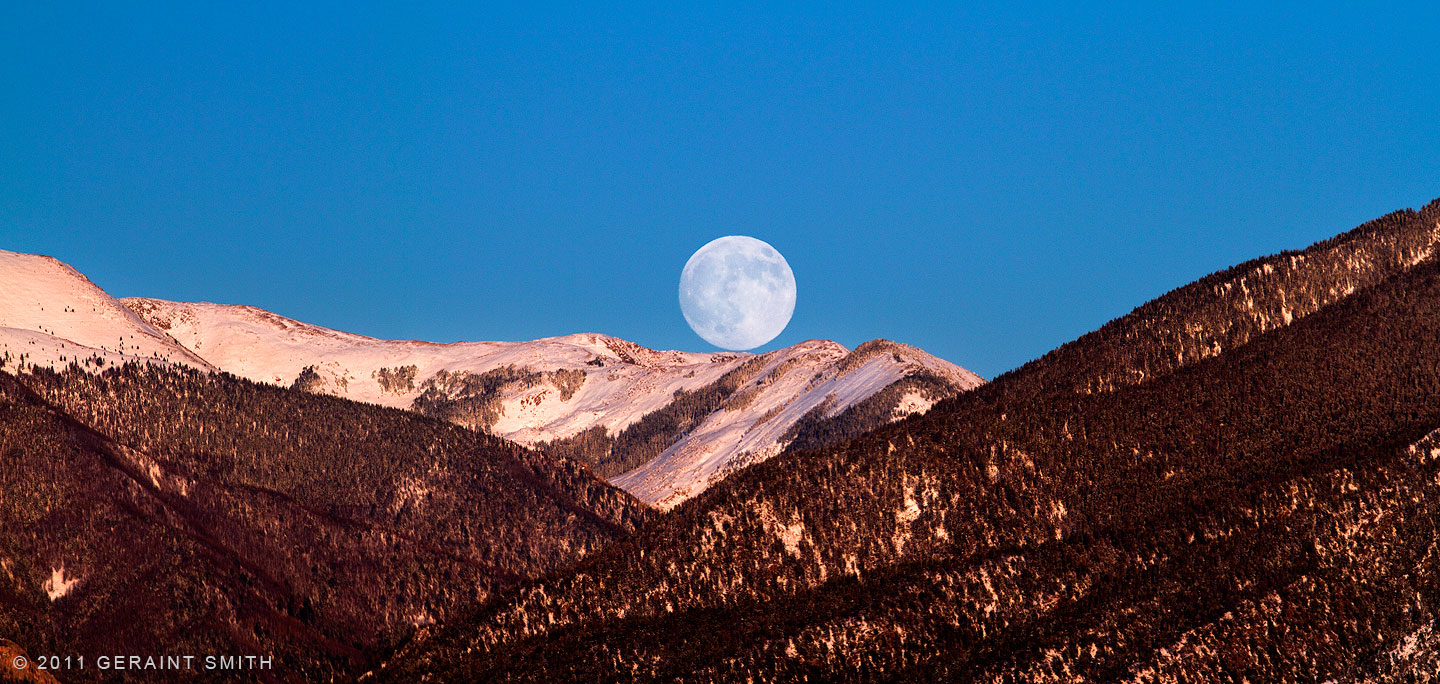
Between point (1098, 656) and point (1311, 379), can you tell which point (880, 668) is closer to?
point (1098, 656)

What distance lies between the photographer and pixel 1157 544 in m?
179

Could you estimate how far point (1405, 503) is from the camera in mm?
164500

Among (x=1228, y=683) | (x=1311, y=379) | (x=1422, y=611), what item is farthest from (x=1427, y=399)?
(x=1228, y=683)

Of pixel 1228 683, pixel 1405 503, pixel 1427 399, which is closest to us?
pixel 1228 683

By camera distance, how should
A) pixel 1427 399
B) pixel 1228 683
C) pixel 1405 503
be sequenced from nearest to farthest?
pixel 1228 683
pixel 1405 503
pixel 1427 399

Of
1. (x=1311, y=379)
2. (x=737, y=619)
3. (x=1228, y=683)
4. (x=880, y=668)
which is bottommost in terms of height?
(x=1228, y=683)

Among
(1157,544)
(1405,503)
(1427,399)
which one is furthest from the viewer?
(1427,399)

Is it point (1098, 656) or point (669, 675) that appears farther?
point (669, 675)

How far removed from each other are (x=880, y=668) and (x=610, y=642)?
1493 inches

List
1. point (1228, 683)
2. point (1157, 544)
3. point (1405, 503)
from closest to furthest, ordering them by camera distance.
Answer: point (1228, 683) → point (1405, 503) → point (1157, 544)

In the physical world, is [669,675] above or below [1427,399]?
below

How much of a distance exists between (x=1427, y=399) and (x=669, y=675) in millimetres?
97959

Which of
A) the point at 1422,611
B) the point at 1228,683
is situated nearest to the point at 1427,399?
the point at 1422,611

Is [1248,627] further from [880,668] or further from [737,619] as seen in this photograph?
[737,619]
